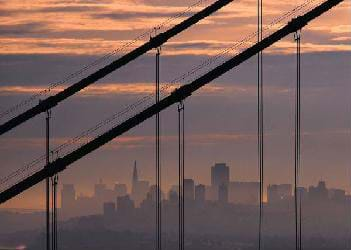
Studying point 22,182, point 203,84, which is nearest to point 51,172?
point 22,182

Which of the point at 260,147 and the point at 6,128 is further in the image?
the point at 6,128

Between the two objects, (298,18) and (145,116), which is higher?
(298,18)

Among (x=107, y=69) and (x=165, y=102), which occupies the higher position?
(x=107, y=69)

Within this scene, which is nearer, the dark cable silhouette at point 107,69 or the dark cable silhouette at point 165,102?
the dark cable silhouette at point 165,102

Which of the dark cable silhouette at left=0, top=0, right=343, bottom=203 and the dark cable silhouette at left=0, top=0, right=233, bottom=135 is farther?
the dark cable silhouette at left=0, top=0, right=233, bottom=135

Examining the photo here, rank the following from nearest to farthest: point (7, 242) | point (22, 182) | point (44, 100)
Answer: point (22, 182)
point (44, 100)
point (7, 242)

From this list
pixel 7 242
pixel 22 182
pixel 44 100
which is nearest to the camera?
pixel 22 182

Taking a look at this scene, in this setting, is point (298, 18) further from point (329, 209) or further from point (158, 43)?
point (329, 209)

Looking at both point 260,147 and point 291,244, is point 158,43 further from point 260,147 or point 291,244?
point 291,244
